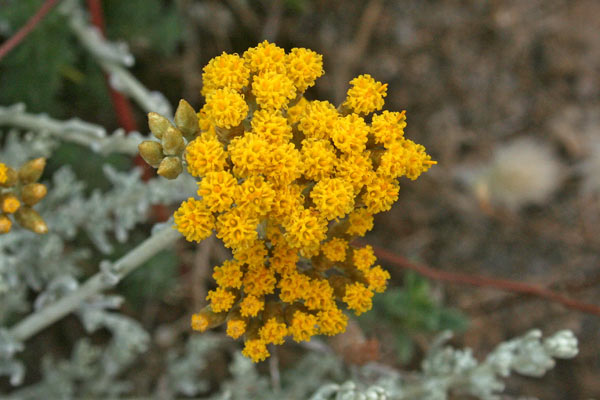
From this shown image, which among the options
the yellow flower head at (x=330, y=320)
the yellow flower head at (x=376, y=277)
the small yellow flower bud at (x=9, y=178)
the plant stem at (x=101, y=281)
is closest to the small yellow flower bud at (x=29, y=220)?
the small yellow flower bud at (x=9, y=178)

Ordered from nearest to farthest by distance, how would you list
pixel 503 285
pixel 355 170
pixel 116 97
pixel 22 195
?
pixel 355 170
pixel 22 195
pixel 503 285
pixel 116 97

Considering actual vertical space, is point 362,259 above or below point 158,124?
below

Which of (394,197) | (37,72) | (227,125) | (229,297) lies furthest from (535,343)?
(37,72)

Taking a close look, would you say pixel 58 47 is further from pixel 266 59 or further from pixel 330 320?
pixel 330 320

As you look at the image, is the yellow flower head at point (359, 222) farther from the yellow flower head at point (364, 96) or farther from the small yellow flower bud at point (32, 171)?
the small yellow flower bud at point (32, 171)

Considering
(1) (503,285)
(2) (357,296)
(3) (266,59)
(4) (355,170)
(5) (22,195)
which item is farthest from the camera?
(1) (503,285)

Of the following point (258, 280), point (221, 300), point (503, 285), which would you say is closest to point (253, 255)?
point (258, 280)

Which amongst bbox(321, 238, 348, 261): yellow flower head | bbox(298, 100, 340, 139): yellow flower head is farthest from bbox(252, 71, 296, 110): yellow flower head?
bbox(321, 238, 348, 261): yellow flower head
